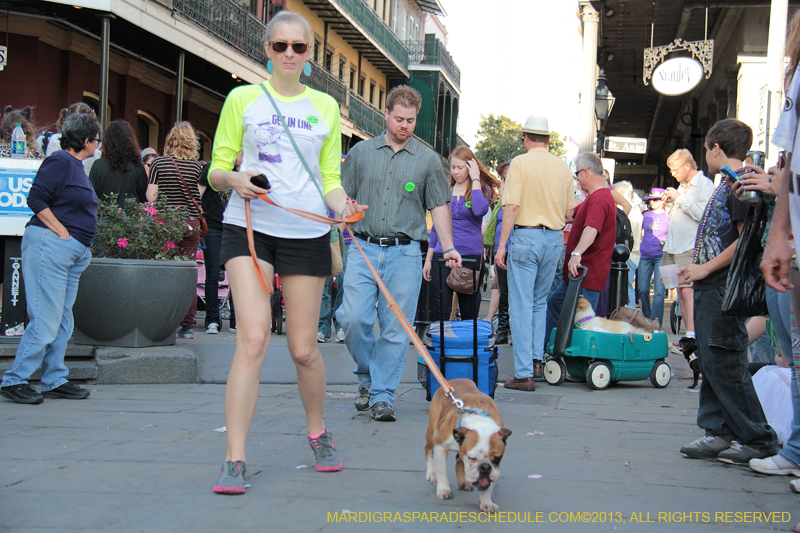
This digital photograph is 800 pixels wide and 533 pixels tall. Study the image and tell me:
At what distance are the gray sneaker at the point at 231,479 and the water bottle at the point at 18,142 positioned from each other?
4628 mm

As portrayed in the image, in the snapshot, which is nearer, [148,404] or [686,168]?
[148,404]

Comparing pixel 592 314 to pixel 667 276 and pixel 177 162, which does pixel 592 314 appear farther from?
pixel 177 162

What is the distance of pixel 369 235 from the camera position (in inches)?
213

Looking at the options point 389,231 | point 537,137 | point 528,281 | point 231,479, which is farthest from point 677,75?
point 231,479

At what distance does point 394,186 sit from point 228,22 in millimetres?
13766

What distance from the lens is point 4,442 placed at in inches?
169

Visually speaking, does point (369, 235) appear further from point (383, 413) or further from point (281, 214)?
point (281, 214)

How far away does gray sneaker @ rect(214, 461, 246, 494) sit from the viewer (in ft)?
11.1

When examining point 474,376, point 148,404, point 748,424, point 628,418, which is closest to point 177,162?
point 148,404

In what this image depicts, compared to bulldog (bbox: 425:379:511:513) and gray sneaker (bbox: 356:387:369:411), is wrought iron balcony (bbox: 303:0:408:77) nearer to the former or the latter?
gray sneaker (bbox: 356:387:369:411)

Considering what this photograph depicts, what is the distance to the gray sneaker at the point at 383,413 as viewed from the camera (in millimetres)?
5188

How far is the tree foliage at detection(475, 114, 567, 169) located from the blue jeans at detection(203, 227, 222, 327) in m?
42.2

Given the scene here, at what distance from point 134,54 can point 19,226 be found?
1197cm

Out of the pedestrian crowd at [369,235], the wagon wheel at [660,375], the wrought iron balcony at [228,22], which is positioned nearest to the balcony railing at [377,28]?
the wrought iron balcony at [228,22]
